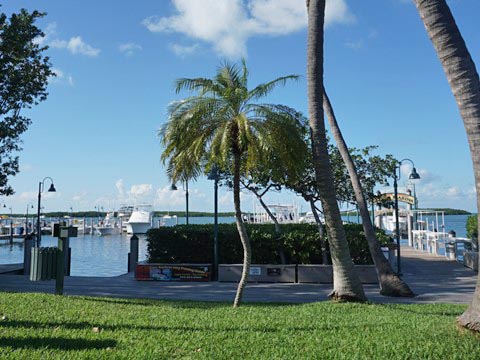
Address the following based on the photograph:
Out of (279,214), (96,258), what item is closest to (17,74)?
(96,258)

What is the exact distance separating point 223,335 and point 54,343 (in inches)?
77.8

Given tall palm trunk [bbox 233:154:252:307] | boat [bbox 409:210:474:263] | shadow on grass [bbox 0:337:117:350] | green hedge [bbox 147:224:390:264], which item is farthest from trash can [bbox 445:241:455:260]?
shadow on grass [bbox 0:337:117:350]

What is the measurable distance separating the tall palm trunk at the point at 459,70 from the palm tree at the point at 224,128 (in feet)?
15.5

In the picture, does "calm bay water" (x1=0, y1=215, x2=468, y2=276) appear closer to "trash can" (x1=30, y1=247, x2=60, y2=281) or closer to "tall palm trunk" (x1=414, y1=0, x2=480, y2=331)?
"trash can" (x1=30, y1=247, x2=60, y2=281)

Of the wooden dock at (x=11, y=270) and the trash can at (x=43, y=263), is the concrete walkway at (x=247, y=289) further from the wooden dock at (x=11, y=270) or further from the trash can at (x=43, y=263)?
the trash can at (x=43, y=263)

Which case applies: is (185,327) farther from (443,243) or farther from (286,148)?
(443,243)

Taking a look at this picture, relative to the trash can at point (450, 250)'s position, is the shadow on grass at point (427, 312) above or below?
below

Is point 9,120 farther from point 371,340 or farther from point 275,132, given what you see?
point 371,340

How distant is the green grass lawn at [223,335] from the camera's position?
4930 mm

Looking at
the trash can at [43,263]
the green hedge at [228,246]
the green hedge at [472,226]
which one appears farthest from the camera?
the green hedge at [472,226]

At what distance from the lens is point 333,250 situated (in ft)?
34.1

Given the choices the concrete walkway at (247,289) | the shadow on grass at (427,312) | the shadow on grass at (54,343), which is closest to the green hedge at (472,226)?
the concrete walkway at (247,289)

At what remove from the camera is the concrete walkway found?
12.9 m

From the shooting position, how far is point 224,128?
33.6ft
